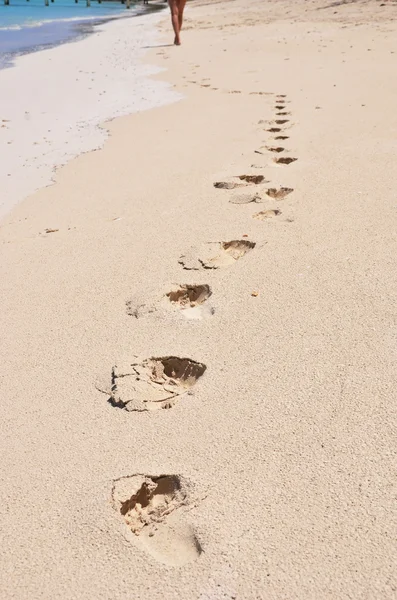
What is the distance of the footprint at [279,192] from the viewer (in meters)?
2.76

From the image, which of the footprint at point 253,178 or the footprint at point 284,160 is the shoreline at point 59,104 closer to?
the footprint at point 253,178

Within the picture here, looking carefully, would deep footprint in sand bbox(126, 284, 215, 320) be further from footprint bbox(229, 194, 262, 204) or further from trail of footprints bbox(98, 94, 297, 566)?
footprint bbox(229, 194, 262, 204)

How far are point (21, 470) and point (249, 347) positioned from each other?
2.08ft

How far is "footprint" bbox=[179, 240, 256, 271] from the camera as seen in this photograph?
2193 millimetres

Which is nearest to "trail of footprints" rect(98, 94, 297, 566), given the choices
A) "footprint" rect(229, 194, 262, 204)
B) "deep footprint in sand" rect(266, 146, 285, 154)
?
"footprint" rect(229, 194, 262, 204)

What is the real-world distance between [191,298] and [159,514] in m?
0.90

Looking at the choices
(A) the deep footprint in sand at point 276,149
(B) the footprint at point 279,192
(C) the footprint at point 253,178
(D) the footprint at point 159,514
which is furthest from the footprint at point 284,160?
(D) the footprint at point 159,514

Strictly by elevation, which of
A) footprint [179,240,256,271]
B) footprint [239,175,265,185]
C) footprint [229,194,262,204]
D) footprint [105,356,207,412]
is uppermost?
footprint [105,356,207,412]

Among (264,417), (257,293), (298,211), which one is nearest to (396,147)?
(298,211)

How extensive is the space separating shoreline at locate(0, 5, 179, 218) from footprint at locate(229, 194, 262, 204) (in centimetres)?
106

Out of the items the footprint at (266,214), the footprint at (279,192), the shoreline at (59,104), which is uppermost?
the footprint at (266,214)

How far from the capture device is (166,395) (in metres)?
1.56

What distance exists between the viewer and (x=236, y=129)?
12.9ft

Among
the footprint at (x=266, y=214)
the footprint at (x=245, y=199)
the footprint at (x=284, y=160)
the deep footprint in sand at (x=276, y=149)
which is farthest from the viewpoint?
the deep footprint in sand at (x=276, y=149)
